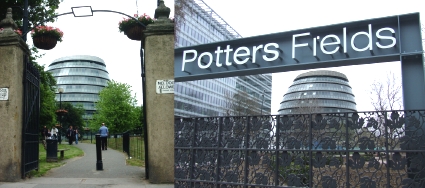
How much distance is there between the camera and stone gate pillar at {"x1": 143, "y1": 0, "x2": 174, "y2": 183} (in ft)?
21.4

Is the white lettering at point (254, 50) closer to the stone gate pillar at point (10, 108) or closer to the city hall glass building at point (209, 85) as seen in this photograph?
the city hall glass building at point (209, 85)

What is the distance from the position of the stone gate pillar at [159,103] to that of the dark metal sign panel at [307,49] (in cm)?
83

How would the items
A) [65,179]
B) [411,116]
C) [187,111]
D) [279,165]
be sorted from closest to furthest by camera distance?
[411,116]
[279,165]
[187,111]
[65,179]

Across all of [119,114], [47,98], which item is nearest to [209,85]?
[47,98]

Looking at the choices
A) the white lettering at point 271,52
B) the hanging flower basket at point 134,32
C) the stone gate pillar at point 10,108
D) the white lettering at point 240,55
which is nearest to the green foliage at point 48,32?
the stone gate pillar at point 10,108

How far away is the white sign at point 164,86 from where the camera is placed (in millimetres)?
6594

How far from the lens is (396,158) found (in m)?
4.75

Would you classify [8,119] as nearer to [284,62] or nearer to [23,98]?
[23,98]

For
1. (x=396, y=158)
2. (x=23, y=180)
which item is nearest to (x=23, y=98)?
(x=23, y=180)

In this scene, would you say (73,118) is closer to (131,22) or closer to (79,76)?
(79,76)

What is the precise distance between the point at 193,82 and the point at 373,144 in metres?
2.26

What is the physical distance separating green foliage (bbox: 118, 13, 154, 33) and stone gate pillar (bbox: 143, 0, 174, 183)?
77 cm

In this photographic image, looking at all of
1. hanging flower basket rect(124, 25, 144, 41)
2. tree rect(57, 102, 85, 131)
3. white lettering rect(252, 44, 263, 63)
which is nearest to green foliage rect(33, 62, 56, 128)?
tree rect(57, 102, 85, 131)

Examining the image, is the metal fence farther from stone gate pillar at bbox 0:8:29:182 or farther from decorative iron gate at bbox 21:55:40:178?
stone gate pillar at bbox 0:8:29:182
